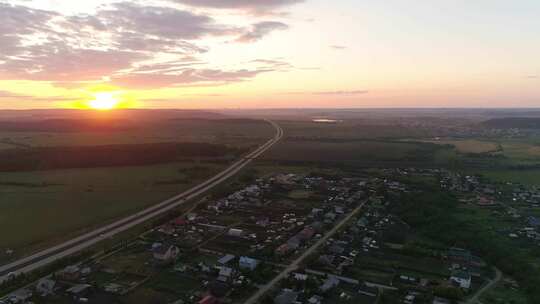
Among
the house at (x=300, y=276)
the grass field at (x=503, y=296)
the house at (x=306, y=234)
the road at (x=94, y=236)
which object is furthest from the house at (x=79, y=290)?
the grass field at (x=503, y=296)

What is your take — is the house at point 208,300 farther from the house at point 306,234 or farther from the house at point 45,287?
the house at point 306,234

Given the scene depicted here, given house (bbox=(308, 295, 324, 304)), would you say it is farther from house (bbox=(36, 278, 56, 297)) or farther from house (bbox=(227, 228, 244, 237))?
house (bbox=(36, 278, 56, 297))

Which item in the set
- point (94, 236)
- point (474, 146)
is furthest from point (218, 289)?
point (474, 146)

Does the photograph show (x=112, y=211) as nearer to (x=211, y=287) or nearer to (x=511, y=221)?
(x=211, y=287)

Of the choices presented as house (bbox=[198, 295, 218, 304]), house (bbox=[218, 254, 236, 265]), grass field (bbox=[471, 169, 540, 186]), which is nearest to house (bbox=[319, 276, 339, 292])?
house (bbox=[198, 295, 218, 304])

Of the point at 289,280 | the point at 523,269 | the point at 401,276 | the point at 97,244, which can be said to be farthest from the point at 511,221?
the point at 97,244
